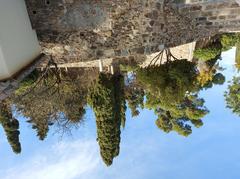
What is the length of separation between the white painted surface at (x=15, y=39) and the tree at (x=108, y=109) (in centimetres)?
653

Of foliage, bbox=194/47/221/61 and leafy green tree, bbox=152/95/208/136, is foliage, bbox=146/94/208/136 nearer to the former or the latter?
leafy green tree, bbox=152/95/208/136

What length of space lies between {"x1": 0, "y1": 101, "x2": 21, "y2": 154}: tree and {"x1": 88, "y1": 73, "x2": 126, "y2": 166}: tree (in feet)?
18.1

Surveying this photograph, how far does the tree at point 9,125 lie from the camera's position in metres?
22.4

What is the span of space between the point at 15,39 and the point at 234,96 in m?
19.9

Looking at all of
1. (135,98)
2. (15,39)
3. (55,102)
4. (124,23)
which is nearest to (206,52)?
(135,98)

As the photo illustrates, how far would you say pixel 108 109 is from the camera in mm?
17844

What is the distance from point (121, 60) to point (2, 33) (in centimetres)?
1015

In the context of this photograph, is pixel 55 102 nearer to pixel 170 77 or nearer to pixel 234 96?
pixel 170 77

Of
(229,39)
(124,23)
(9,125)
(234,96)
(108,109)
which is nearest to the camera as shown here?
(124,23)

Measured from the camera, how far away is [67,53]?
1145 centimetres

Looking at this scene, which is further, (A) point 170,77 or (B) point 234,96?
(B) point 234,96

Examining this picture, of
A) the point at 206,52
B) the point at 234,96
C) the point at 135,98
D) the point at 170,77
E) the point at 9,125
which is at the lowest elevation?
the point at 234,96

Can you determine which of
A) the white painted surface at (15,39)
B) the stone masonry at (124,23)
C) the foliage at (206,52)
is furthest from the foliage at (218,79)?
the white painted surface at (15,39)

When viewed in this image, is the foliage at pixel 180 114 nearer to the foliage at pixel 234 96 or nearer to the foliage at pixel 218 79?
the foliage at pixel 218 79
